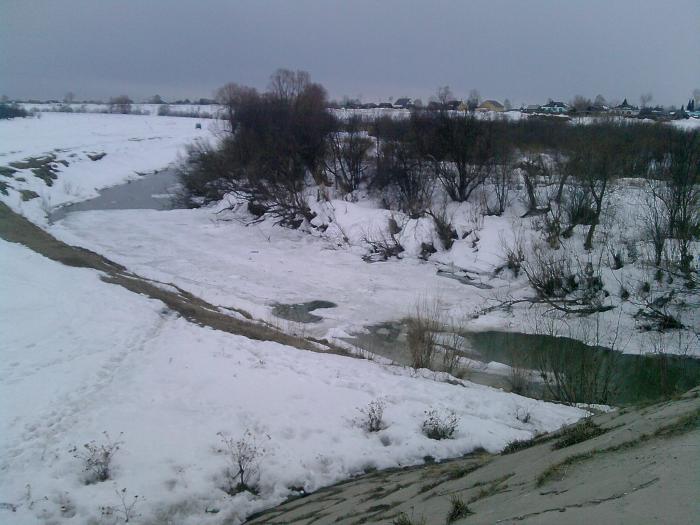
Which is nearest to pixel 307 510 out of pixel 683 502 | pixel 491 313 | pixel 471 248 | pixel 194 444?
pixel 194 444

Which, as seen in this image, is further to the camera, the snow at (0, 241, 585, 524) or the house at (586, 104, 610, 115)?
the house at (586, 104, 610, 115)

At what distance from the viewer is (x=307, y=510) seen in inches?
210

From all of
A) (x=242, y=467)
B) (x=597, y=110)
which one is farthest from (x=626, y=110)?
(x=242, y=467)

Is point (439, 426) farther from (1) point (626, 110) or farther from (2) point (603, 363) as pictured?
(1) point (626, 110)

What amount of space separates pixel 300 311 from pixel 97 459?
9972 millimetres

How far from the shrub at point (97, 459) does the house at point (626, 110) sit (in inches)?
1398

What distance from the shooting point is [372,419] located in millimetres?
7273

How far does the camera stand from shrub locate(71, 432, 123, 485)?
5715 millimetres

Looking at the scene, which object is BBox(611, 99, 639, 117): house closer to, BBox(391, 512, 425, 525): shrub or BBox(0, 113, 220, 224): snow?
BBox(0, 113, 220, 224): snow

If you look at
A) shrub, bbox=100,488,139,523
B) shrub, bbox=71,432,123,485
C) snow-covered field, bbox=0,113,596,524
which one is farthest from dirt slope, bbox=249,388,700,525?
shrub, bbox=71,432,123,485

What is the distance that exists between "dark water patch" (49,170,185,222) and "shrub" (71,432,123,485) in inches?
925

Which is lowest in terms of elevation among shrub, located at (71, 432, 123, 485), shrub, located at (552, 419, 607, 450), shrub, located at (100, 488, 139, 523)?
shrub, located at (100, 488, 139, 523)

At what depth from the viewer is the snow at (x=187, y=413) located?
5.62m

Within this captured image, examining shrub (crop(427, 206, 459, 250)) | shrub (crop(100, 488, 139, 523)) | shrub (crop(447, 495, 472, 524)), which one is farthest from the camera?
shrub (crop(427, 206, 459, 250))
